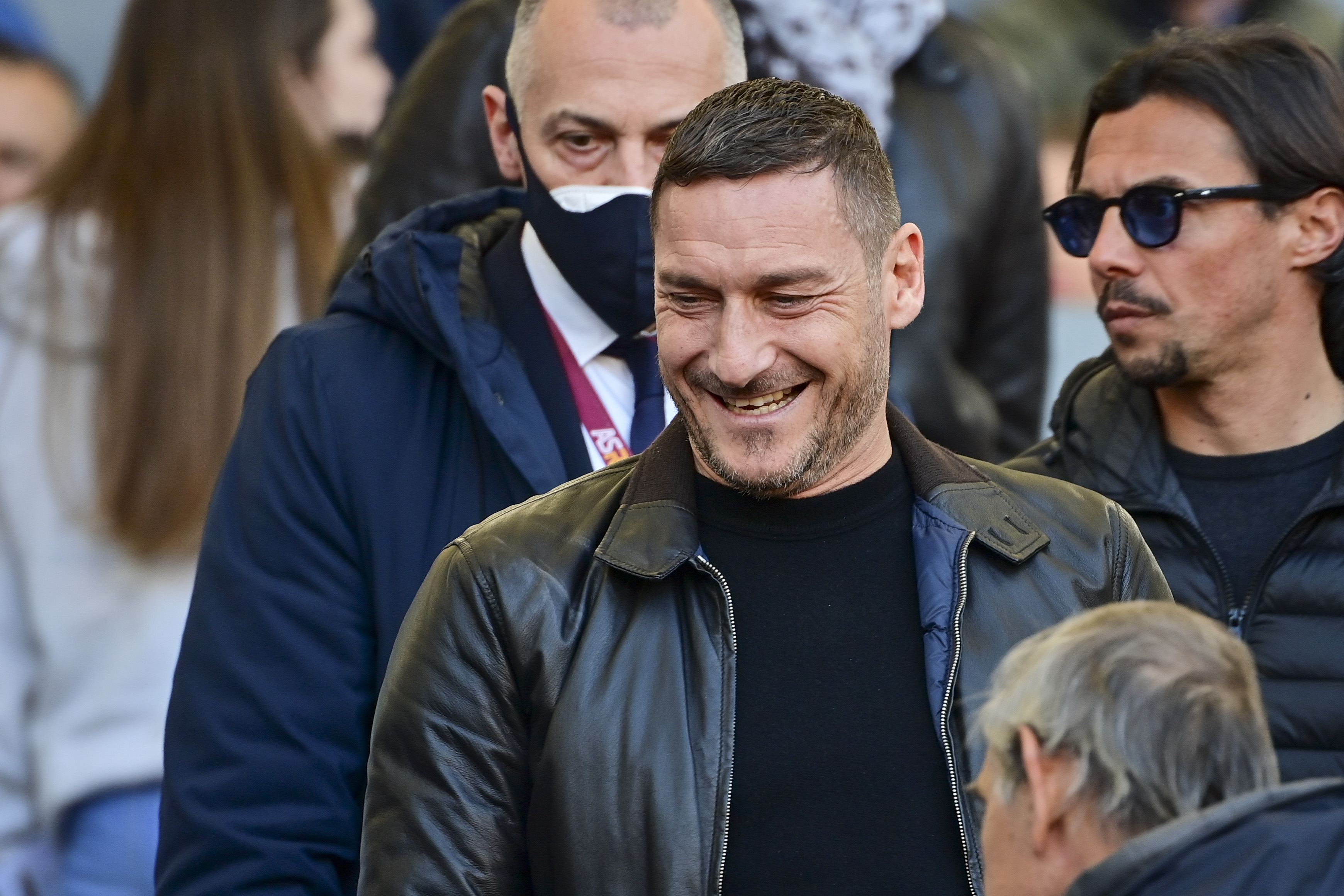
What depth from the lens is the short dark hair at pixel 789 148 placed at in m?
2.20

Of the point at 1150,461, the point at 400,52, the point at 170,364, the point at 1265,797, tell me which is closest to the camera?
the point at 1265,797

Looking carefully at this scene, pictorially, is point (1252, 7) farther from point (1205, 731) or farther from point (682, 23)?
point (1205, 731)

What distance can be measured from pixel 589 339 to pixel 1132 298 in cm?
95

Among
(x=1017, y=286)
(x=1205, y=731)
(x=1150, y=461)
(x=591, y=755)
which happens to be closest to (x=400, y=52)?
(x=1017, y=286)

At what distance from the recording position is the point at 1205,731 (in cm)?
160

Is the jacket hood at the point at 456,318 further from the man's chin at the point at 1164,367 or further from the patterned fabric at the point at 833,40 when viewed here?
the patterned fabric at the point at 833,40

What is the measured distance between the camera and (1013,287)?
468 cm

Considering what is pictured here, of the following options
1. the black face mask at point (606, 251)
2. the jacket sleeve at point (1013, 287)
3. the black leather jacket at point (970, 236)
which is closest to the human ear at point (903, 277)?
the black face mask at point (606, 251)

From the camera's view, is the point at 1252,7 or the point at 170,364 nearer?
the point at 170,364

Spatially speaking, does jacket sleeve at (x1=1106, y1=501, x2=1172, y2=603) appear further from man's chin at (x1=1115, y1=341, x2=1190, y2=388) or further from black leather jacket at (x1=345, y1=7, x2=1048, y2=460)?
black leather jacket at (x1=345, y1=7, x2=1048, y2=460)

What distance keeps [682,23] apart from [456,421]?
2.43 feet

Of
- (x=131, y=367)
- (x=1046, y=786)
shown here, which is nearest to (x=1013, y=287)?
(x=131, y=367)

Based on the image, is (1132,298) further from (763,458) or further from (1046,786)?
(1046,786)

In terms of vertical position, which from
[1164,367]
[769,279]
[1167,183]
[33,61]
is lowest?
[1164,367]
